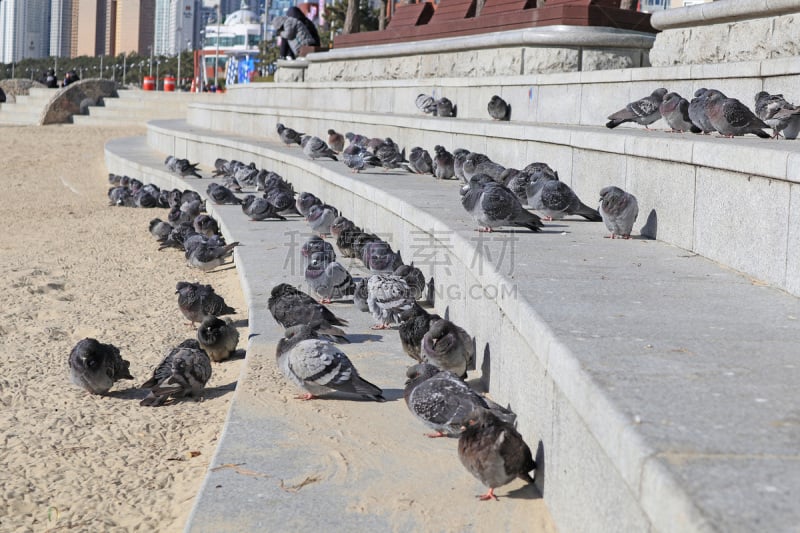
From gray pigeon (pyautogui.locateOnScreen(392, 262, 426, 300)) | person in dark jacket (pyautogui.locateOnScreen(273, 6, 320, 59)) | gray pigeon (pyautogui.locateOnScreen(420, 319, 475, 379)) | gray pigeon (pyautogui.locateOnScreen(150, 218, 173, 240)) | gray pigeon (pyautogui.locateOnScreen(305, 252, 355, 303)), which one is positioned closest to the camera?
gray pigeon (pyautogui.locateOnScreen(420, 319, 475, 379))

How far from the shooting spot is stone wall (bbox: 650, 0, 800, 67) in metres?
7.74

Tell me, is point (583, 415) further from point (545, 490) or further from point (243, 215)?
point (243, 215)

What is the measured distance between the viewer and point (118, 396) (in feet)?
20.2

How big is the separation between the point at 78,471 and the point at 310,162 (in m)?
8.20

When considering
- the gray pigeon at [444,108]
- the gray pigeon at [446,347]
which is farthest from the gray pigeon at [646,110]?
the gray pigeon at [444,108]

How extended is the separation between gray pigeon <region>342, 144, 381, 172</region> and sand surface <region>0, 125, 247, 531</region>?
6.03 feet

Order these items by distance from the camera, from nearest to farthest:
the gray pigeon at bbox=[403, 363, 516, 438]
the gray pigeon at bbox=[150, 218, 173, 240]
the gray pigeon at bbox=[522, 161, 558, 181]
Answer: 1. the gray pigeon at bbox=[403, 363, 516, 438]
2. the gray pigeon at bbox=[522, 161, 558, 181]
3. the gray pigeon at bbox=[150, 218, 173, 240]

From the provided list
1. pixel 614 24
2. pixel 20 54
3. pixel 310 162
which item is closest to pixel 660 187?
pixel 614 24

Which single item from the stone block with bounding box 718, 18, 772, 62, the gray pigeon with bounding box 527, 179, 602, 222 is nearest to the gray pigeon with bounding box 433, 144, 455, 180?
the stone block with bounding box 718, 18, 772, 62

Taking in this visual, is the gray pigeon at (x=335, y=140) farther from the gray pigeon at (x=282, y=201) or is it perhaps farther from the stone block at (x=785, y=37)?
the stone block at (x=785, y=37)

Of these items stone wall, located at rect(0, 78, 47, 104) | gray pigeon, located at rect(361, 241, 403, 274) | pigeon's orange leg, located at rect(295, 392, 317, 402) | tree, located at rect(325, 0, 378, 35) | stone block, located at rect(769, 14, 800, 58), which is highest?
tree, located at rect(325, 0, 378, 35)

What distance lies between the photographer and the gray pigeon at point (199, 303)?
24.6ft

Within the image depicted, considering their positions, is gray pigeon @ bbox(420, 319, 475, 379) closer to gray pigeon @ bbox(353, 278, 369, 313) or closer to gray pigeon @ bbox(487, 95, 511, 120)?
gray pigeon @ bbox(353, 278, 369, 313)

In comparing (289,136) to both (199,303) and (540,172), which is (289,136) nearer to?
(199,303)
